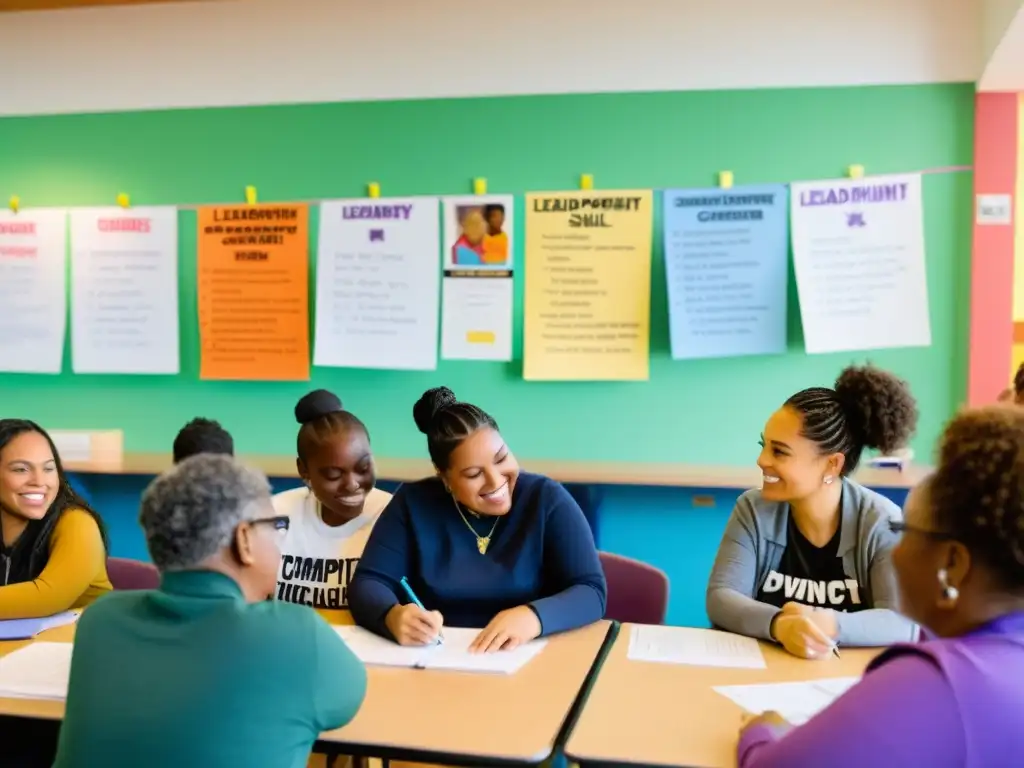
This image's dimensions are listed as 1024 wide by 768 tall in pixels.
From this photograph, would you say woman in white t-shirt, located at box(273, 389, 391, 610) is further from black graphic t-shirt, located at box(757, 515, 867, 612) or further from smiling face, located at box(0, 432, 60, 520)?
black graphic t-shirt, located at box(757, 515, 867, 612)

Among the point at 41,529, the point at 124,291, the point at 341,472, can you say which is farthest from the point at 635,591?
the point at 124,291

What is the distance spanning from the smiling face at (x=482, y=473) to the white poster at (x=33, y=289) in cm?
269

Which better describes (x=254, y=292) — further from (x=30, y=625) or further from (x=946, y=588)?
(x=946, y=588)

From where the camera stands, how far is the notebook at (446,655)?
1.72 m

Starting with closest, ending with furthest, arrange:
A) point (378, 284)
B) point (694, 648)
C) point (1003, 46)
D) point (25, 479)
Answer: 1. point (694, 648)
2. point (25, 479)
3. point (1003, 46)
4. point (378, 284)

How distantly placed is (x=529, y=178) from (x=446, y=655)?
2211mm

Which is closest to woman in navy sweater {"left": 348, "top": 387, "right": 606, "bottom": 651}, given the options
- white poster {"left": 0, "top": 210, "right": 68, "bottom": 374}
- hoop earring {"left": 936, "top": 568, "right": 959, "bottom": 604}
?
hoop earring {"left": 936, "top": 568, "right": 959, "bottom": 604}

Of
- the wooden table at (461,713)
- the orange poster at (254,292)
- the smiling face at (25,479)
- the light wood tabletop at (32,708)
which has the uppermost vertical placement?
the orange poster at (254,292)

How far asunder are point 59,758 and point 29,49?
11.9ft

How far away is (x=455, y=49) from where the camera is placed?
139 inches

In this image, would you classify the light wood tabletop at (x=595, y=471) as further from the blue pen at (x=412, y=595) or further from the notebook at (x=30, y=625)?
the blue pen at (x=412, y=595)

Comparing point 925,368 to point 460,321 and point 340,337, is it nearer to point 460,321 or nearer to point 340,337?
point 460,321

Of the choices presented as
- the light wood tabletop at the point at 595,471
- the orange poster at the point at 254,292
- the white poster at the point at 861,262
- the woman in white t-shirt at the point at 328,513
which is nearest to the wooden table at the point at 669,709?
the woman in white t-shirt at the point at 328,513

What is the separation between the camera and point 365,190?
3666 mm
